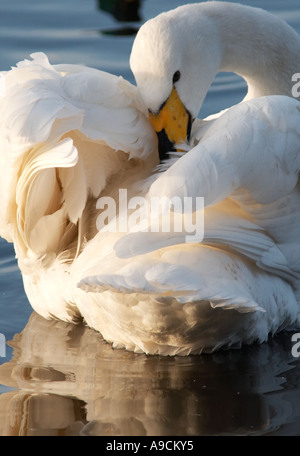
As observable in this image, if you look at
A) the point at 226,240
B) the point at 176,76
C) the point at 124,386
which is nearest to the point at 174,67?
the point at 176,76

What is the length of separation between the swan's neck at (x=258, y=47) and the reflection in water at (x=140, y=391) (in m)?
1.65

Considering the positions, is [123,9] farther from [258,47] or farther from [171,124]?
[171,124]

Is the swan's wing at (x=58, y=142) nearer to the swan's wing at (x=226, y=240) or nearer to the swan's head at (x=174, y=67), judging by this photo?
the swan's head at (x=174, y=67)

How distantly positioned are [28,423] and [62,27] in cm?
682

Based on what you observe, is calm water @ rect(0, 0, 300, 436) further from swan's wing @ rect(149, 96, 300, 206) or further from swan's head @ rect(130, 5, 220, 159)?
swan's head @ rect(130, 5, 220, 159)

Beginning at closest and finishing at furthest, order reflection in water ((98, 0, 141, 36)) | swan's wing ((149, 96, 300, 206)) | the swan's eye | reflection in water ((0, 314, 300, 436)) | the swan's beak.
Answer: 1. swan's wing ((149, 96, 300, 206))
2. reflection in water ((0, 314, 300, 436))
3. the swan's beak
4. the swan's eye
5. reflection in water ((98, 0, 141, 36))

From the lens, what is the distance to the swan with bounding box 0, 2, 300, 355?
169 inches

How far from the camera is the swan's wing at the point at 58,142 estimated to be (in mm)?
4434

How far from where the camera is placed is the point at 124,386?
4.66 m

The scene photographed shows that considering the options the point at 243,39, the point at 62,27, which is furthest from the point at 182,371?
the point at 62,27

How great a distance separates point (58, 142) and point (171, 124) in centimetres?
81

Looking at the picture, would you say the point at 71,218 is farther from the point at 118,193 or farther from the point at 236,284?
the point at 236,284

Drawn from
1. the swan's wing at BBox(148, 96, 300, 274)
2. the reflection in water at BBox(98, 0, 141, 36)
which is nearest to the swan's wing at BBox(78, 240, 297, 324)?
the swan's wing at BBox(148, 96, 300, 274)

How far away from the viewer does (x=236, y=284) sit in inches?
175
